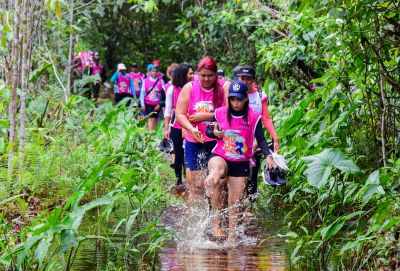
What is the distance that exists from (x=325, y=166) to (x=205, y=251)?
2.34m

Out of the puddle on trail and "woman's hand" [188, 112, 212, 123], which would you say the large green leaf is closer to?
the puddle on trail

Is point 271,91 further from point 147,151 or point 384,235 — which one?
point 384,235

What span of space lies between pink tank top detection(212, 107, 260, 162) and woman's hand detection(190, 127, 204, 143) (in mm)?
489

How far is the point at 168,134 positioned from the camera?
13.1 metres

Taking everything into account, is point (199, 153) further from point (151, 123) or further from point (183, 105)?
point (151, 123)

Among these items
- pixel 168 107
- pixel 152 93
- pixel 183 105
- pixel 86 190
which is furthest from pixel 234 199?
pixel 152 93

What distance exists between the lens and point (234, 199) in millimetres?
8758

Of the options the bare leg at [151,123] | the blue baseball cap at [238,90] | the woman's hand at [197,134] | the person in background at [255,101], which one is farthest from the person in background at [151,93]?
the blue baseball cap at [238,90]

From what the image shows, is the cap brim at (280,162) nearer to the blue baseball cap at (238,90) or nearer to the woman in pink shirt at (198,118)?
the blue baseball cap at (238,90)

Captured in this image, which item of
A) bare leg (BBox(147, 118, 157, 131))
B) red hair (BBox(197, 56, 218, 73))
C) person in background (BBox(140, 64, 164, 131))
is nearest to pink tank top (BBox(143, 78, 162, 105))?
person in background (BBox(140, 64, 164, 131))

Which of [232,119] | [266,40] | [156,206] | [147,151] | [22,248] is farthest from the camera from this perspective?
[266,40]

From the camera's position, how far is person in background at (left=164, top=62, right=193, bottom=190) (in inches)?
476

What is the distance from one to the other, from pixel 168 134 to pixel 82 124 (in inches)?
91.7

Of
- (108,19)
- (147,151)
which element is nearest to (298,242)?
(147,151)
